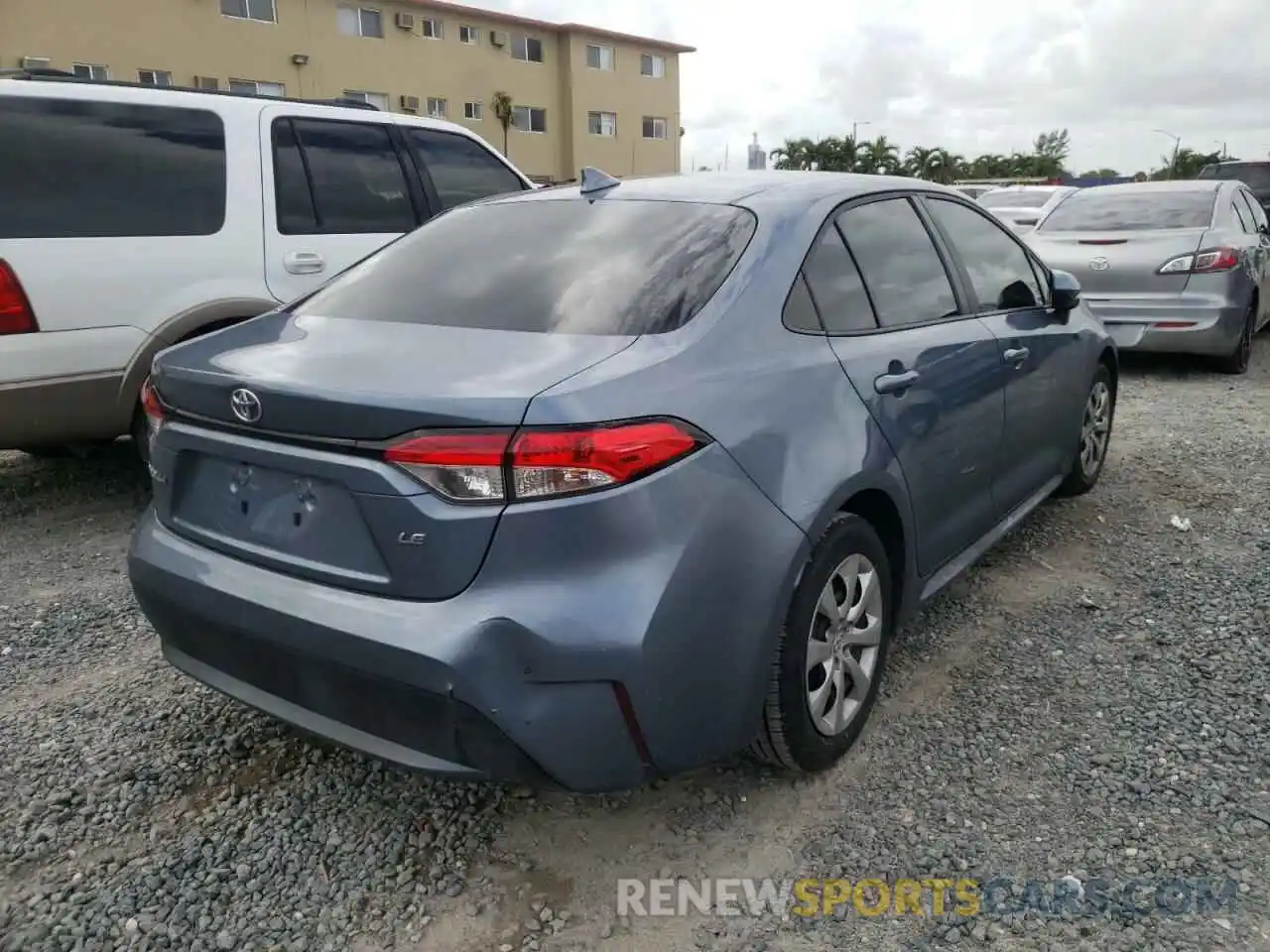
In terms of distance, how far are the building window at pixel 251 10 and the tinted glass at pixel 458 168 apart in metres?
24.3

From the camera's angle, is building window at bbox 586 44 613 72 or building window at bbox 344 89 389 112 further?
building window at bbox 586 44 613 72

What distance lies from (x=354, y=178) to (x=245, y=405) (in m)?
3.43

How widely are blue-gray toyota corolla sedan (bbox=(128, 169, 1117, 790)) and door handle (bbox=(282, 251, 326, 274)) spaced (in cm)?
197

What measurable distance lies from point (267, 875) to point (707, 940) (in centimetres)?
105

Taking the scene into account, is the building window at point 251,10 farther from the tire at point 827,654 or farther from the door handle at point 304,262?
the tire at point 827,654

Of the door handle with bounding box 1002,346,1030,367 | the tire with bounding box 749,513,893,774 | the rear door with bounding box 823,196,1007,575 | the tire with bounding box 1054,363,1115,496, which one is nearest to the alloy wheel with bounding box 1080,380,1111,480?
the tire with bounding box 1054,363,1115,496

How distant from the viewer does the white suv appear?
13.5 ft

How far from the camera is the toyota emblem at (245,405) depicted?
2.20m

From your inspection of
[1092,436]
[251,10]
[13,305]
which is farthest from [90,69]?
[1092,436]

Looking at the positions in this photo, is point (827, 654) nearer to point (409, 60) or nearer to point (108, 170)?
point (108, 170)

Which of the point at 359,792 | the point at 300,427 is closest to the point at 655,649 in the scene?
the point at 300,427

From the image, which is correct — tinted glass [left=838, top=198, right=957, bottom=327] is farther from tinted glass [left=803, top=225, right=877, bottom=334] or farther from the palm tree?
the palm tree

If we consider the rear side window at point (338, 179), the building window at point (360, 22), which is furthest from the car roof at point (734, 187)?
the building window at point (360, 22)

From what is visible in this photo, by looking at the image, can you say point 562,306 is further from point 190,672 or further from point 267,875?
point 267,875
